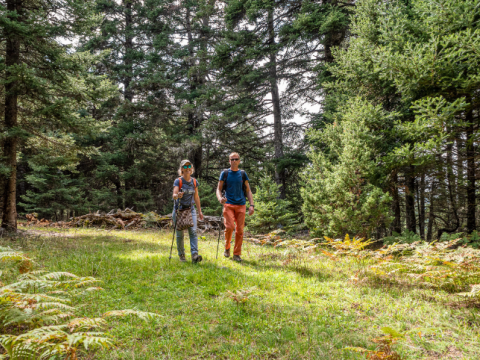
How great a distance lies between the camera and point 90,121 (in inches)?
336

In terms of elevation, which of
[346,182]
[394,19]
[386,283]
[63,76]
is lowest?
[386,283]

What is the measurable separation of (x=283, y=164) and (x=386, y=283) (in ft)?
29.7

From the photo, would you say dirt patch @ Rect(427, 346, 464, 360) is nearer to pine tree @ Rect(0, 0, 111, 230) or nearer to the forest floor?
the forest floor

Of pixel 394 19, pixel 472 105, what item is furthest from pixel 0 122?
pixel 472 105

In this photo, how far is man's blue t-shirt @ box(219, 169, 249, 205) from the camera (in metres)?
6.20

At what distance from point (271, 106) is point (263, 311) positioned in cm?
1337

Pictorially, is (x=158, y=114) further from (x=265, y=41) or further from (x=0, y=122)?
(x=0, y=122)

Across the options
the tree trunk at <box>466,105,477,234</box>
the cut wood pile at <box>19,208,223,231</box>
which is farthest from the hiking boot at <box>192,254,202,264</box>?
the tree trunk at <box>466,105,477,234</box>

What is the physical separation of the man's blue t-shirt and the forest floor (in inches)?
59.1

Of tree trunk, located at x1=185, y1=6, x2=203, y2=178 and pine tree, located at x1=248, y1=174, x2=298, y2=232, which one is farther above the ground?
tree trunk, located at x1=185, y1=6, x2=203, y2=178

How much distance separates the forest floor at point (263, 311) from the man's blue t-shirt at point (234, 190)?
1500mm

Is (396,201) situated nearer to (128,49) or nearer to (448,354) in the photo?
(448,354)

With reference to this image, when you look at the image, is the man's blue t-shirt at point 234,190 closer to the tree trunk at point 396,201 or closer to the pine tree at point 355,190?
the pine tree at point 355,190

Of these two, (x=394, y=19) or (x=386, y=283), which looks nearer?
(x=386, y=283)
